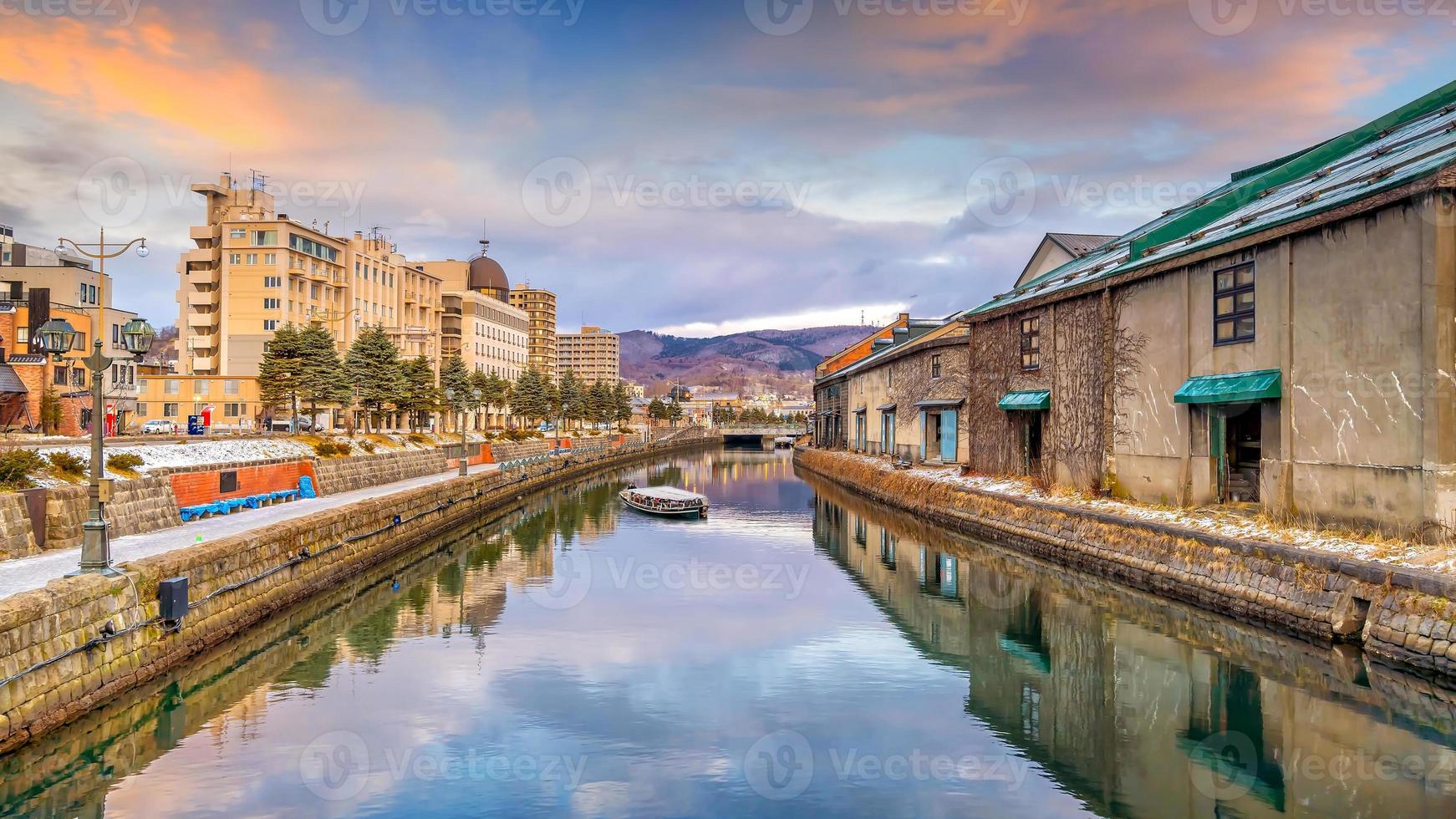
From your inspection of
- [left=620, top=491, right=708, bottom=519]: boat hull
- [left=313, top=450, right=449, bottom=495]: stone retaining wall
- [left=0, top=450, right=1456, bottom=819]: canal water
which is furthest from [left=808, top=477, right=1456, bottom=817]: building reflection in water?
[left=620, top=491, right=708, bottom=519]: boat hull

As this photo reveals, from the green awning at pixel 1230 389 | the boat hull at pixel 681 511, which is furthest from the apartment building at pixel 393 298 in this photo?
the green awning at pixel 1230 389

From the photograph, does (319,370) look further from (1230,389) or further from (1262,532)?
(1262,532)

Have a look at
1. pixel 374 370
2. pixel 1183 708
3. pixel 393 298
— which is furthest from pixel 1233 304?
pixel 393 298

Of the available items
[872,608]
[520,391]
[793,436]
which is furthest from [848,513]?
[793,436]

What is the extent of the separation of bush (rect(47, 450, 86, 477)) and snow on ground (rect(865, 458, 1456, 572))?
97.7 ft

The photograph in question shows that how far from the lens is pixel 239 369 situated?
8944cm

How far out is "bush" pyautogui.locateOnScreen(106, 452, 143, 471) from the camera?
2623cm

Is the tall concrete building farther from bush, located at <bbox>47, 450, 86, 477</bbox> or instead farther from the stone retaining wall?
bush, located at <bbox>47, 450, 86, 477</bbox>

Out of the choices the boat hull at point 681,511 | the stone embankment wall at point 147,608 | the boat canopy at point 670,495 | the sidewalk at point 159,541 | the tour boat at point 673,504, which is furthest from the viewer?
the boat canopy at point 670,495

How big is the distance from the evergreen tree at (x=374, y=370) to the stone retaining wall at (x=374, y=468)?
256 inches

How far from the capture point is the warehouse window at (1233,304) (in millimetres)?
25297

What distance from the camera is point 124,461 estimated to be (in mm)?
26703

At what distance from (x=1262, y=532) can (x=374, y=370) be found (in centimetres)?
5269

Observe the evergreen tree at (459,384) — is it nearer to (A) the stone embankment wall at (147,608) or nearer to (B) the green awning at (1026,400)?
(A) the stone embankment wall at (147,608)
